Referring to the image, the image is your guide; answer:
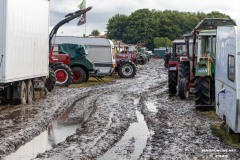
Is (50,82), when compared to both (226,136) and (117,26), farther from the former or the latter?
(117,26)

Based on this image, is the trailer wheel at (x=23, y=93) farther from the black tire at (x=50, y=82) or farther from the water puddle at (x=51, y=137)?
the black tire at (x=50, y=82)

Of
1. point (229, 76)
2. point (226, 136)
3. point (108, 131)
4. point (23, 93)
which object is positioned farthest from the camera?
point (23, 93)

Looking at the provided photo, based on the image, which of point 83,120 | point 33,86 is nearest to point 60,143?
Answer: point 83,120

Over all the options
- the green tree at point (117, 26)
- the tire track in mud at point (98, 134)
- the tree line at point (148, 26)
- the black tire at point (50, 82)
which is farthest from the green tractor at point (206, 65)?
the green tree at point (117, 26)

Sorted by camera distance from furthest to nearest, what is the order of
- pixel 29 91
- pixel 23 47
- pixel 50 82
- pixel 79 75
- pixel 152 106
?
Answer: pixel 79 75 → pixel 50 82 → pixel 29 91 → pixel 152 106 → pixel 23 47

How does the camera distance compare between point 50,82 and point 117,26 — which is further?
point 117,26

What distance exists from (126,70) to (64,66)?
1082 centimetres

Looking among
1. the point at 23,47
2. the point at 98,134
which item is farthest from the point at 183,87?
the point at 98,134

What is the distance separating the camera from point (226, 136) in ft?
37.7

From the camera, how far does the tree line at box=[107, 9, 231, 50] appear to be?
124 meters

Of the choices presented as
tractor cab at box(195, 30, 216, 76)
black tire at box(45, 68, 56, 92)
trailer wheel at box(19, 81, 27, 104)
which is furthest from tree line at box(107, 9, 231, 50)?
tractor cab at box(195, 30, 216, 76)

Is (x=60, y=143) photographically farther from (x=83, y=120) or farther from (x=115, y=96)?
(x=115, y=96)

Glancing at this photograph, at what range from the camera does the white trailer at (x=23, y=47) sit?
15.1 meters

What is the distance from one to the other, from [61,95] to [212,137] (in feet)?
37.3
